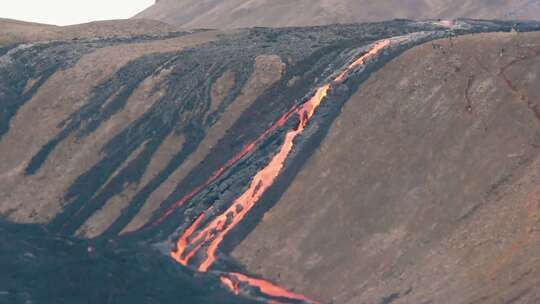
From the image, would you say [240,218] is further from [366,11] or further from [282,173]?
[366,11]

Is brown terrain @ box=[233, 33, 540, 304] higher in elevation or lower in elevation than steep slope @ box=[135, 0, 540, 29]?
lower

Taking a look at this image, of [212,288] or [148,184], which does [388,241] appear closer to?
[212,288]

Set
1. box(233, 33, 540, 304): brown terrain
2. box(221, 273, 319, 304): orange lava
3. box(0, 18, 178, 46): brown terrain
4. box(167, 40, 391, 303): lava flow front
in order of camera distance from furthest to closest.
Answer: box(0, 18, 178, 46): brown terrain → box(167, 40, 391, 303): lava flow front → box(221, 273, 319, 304): orange lava → box(233, 33, 540, 304): brown terrain

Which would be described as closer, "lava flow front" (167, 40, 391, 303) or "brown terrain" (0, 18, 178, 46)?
"lava flow front" (167, 40, 391, 303)

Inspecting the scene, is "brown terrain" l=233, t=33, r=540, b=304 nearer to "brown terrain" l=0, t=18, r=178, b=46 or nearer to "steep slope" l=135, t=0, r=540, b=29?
"brown terrain" l=0, t=18, r=178, b=46

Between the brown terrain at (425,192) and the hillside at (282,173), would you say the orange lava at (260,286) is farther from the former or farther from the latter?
the brown terrain at (425,192)

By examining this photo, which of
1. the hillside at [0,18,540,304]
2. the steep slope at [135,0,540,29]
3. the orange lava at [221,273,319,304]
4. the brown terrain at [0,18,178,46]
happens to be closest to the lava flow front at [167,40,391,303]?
the orange lava at [221,273,319,304]

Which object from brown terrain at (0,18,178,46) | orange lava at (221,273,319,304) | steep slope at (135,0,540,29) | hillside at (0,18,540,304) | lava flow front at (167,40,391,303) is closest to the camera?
hillside at (0,18,540,304)
